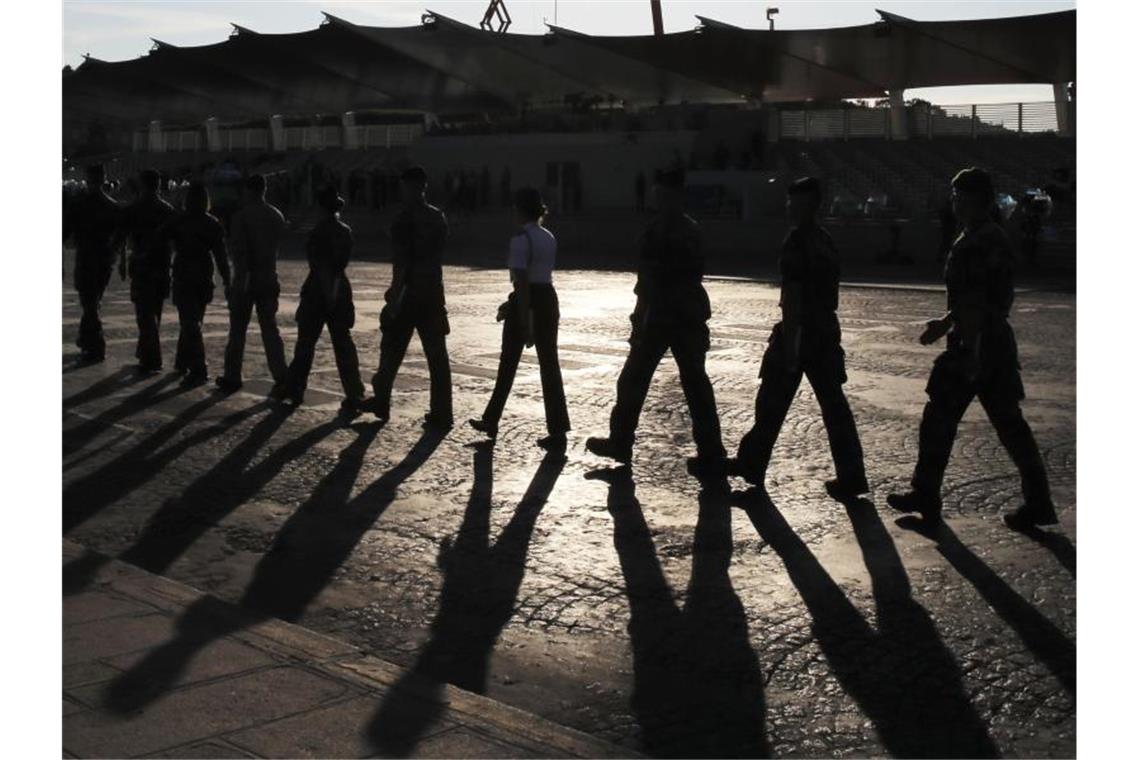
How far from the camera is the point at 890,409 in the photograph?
36.3 feet

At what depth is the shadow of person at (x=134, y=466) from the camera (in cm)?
768

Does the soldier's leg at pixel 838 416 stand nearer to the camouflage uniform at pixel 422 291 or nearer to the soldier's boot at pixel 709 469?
the soldier's boot at pixel 709 469

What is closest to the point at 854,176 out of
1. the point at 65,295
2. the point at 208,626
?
the point at 65,295

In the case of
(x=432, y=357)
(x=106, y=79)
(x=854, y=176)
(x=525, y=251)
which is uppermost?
(x=106, y=79)

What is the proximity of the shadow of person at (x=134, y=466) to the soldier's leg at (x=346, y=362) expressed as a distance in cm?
64

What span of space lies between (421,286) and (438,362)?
1.65ft

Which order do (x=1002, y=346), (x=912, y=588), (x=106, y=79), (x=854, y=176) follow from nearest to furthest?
(x=912, y=588) → (x=1002, y=346) → (x=854, y=176) → (x=106, y=79)

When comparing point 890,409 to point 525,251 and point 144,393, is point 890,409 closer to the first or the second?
point 525,251

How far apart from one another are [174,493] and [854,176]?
32240 mm

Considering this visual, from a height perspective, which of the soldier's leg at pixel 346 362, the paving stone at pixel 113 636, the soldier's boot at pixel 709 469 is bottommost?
the paving stone at pixel 113 636

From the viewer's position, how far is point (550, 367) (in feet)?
31.1

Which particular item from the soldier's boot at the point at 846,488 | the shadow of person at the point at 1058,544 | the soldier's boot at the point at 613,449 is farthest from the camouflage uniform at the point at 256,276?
the shadow of person at the point at 1058,544

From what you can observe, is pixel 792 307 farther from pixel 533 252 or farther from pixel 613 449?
pixel 533 252
